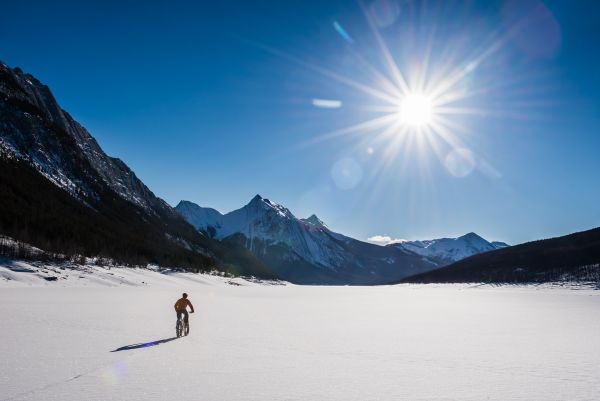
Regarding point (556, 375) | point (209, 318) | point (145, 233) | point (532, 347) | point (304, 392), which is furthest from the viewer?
point (145, 233)

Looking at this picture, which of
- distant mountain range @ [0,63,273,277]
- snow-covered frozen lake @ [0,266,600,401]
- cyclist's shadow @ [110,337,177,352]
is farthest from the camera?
distant mountain range @ [0,63,273,277]

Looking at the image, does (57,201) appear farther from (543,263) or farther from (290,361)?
(543,263)

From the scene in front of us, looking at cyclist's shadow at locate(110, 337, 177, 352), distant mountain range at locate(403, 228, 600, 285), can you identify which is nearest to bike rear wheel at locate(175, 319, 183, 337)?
cyclist's shadow at locate(110, 337, 177, 352)

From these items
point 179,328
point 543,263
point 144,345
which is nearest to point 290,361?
point 144,345

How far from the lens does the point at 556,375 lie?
1098cm

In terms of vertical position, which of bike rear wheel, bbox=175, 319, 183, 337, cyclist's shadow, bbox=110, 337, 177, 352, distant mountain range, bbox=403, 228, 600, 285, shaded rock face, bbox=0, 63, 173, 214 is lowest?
cyclist's shadow, bbox=110, 337, 177, 352

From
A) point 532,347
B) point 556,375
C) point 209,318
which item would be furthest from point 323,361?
point 209,318

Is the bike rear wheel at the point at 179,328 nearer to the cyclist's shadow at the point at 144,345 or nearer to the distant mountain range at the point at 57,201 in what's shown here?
the cyclist's shadow at the point at 144,345

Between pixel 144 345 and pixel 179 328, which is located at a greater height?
pixel 179 328

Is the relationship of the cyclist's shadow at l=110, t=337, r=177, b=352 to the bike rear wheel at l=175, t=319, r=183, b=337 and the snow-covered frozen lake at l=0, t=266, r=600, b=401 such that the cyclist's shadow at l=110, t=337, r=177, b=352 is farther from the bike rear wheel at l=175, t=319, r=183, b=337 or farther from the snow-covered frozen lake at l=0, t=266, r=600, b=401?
the bike rear wheel at l=175, t=319, r=183, b=337

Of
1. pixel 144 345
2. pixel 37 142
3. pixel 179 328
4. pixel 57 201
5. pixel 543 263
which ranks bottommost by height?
pixel 144 345

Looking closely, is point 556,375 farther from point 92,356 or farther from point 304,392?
point 92,356

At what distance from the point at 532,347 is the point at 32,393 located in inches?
648

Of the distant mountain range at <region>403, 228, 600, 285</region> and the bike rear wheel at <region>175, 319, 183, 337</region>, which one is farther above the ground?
the distant mountain range at <region>403, 228, 600, 285</region>
